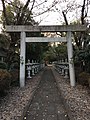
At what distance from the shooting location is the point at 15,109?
19.6 ft

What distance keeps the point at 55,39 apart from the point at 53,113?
576 centimetres

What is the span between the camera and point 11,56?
1452 cm

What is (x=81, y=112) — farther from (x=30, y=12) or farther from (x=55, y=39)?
(x=30, y=12)

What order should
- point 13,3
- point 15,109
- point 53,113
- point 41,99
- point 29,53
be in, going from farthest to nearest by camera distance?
point 29,53 < point 13,3 < point 41,99 < point 15,109 < point 53,113

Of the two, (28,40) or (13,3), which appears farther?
(13,3)

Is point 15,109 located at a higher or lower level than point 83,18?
lower

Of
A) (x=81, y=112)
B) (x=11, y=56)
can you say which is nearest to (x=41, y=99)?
(x=81, y=112)

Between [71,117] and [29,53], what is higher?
[29,53]

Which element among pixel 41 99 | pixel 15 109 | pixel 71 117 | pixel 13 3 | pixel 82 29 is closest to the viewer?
pixel 71 117

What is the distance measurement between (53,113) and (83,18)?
10.2 m

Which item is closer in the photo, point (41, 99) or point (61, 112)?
point (61, 112)

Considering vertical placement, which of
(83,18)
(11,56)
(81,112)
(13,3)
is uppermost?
(13,3)

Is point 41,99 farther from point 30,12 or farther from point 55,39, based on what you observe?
point 30,12

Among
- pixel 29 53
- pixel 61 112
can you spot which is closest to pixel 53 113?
pixel 61 112
